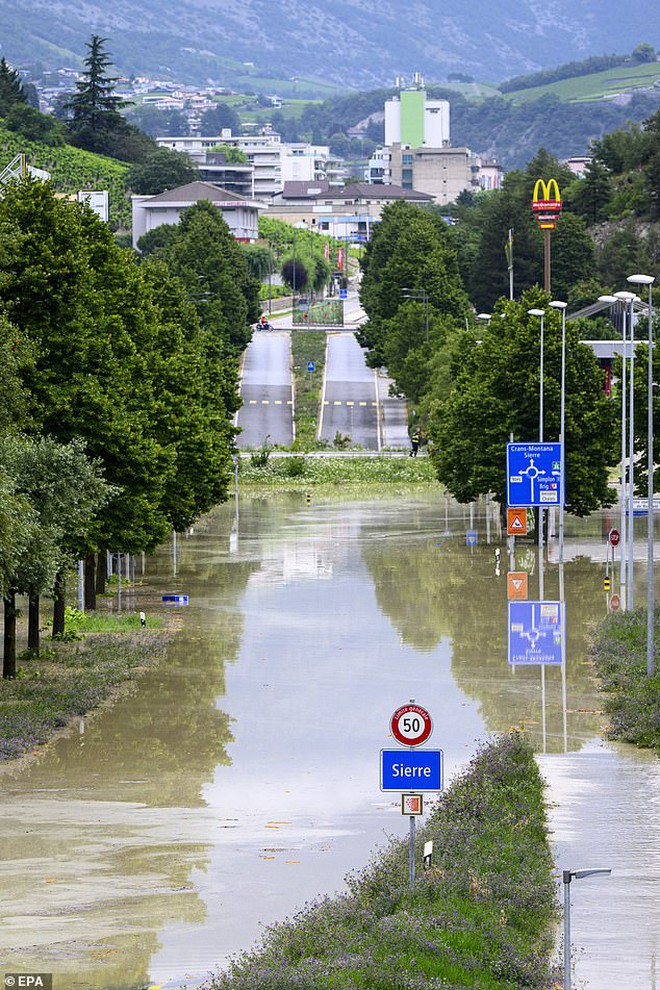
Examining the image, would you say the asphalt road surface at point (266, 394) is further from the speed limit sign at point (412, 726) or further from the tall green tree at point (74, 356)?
the speed limit sign at point (412, 726)

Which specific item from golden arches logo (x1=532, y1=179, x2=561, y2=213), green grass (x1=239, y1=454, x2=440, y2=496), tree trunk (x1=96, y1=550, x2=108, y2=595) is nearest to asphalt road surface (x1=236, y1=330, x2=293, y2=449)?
green grass (x1=239, y1=454, x2=440, y2=496)

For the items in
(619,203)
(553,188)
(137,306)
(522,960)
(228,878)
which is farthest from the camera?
(619,203)

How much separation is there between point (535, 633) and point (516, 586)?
9.42 meters

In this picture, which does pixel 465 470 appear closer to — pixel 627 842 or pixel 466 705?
pixel 466 705

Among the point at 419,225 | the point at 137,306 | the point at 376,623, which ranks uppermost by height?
the point at 419,225

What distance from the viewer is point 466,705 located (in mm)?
38812

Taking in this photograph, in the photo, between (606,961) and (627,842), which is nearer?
(606,961)

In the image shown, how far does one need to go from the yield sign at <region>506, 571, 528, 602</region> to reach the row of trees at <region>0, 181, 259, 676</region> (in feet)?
36.5

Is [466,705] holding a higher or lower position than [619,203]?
lower

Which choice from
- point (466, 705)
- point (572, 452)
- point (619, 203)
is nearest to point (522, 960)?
point (466, 705)

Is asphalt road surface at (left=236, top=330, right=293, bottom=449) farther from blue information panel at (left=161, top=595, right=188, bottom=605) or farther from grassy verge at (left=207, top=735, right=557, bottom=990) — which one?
grassy verge at (left=207, top=735, right=557, bottom=990)

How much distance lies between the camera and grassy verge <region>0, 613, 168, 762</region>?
34781 millimetres

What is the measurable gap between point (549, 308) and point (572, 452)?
691cm

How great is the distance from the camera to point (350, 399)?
144000mm
